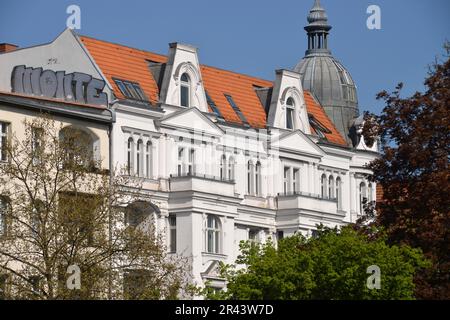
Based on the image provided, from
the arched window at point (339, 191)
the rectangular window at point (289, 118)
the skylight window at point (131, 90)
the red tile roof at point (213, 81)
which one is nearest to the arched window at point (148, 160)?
the red tile roof at point (213, 81)

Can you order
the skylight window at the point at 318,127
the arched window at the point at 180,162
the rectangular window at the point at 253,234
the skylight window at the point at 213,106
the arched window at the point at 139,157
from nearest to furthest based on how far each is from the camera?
the arched window at the point at 139,157 < the arched window at the point at 180,162 < the skylight window at the point at 213,106 < the rectangular window at the point at 253,234 < the skylight window at the point at 318,127

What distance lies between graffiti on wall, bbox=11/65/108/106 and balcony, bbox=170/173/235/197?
601cm

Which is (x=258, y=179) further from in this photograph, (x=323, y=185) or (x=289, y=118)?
(x=323, y=185)

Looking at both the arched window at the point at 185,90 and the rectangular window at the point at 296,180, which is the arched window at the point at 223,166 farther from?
the rectangular window at the point at 296,180

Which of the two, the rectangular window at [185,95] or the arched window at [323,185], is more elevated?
the rectangular window at [185,95]

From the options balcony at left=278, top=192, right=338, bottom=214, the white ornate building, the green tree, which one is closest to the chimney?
the white ornate building

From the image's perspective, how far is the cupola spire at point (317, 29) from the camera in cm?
10706

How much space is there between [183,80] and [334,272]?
26.1 metres

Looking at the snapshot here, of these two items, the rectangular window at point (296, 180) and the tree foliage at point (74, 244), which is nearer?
the tree foliage at point (74, 244)

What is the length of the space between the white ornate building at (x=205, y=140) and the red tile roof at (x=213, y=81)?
78mm

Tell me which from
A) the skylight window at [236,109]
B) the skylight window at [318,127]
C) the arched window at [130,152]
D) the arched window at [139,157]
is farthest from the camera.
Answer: the skylight window at [318,127]

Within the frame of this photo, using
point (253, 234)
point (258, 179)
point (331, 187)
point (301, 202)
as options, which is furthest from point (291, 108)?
point (253, 234)
